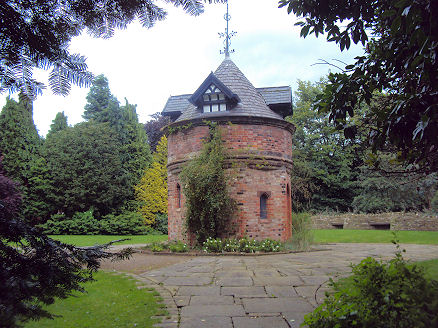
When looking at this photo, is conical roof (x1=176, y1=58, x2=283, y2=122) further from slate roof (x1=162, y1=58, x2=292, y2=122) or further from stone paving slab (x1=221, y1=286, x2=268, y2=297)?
stone paving slab (x1=221, y1=286, x2=268, y2=297)

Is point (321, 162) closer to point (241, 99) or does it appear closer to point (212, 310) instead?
point (241, 99)

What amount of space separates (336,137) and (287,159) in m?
20.8

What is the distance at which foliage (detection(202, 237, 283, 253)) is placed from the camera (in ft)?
37.5

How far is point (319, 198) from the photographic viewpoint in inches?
1282

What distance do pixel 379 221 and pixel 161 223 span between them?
49.9 ft

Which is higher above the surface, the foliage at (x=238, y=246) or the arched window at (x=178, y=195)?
the arched window at (x=178, y=195)

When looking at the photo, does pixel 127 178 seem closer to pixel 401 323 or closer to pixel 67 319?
pixel 67 319

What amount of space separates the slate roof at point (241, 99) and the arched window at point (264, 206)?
299cm

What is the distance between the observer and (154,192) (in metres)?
25.4

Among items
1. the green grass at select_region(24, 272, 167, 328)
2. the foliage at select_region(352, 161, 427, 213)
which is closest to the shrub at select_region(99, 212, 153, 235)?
the foliage at select_region(352, 161, 427, 213)

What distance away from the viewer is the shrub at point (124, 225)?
23.5 metres

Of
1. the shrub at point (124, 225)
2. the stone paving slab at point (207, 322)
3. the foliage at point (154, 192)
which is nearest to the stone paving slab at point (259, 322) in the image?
the stone paving slab at point (207, 322)

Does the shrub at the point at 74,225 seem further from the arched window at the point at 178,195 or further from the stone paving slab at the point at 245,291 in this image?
the stone paving slab at the point at 245,291

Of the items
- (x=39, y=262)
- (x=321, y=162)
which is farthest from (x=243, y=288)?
(x=321, y=162)
